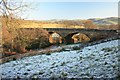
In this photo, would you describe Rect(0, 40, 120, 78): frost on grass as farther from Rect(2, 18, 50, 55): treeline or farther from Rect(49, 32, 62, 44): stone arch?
Rect(49, 32, 62, 44): stone arch

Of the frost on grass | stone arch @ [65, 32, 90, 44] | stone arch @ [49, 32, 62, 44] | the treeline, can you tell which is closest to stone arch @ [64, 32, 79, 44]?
stone arch @ [65, 32, 90, 44]

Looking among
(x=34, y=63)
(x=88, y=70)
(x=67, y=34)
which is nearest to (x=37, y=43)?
(x=67, y=34)

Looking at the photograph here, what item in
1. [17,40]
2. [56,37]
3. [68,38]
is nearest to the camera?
[17,40]

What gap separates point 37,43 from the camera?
5272cm

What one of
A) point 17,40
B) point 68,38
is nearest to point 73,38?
point 68,38

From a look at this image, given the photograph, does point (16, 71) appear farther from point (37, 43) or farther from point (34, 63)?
point (37, 43)

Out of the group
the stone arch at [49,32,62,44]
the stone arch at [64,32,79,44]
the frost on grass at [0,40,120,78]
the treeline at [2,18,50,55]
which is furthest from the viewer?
the stone arch at [64,32,79,44]

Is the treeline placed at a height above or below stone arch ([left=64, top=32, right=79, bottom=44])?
above

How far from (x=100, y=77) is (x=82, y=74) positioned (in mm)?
957

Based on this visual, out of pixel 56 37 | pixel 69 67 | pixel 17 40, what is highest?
pixel 17 40

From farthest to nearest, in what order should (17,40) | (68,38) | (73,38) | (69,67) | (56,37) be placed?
(73,38) < (56,37) < (68,38) < (17,40) < (69,67)

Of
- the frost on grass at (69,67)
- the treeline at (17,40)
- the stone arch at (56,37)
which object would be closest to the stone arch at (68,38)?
the stone arch at (56,37)

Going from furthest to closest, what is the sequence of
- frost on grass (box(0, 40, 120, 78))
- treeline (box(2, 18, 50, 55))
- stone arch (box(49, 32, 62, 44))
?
stone arch (box(49, 32, 62, 44)) → treeline (box(2, 18, 50, 55)) → frost on grass (box(0, 40, 120, 78))

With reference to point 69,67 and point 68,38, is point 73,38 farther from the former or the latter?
point 69,67
